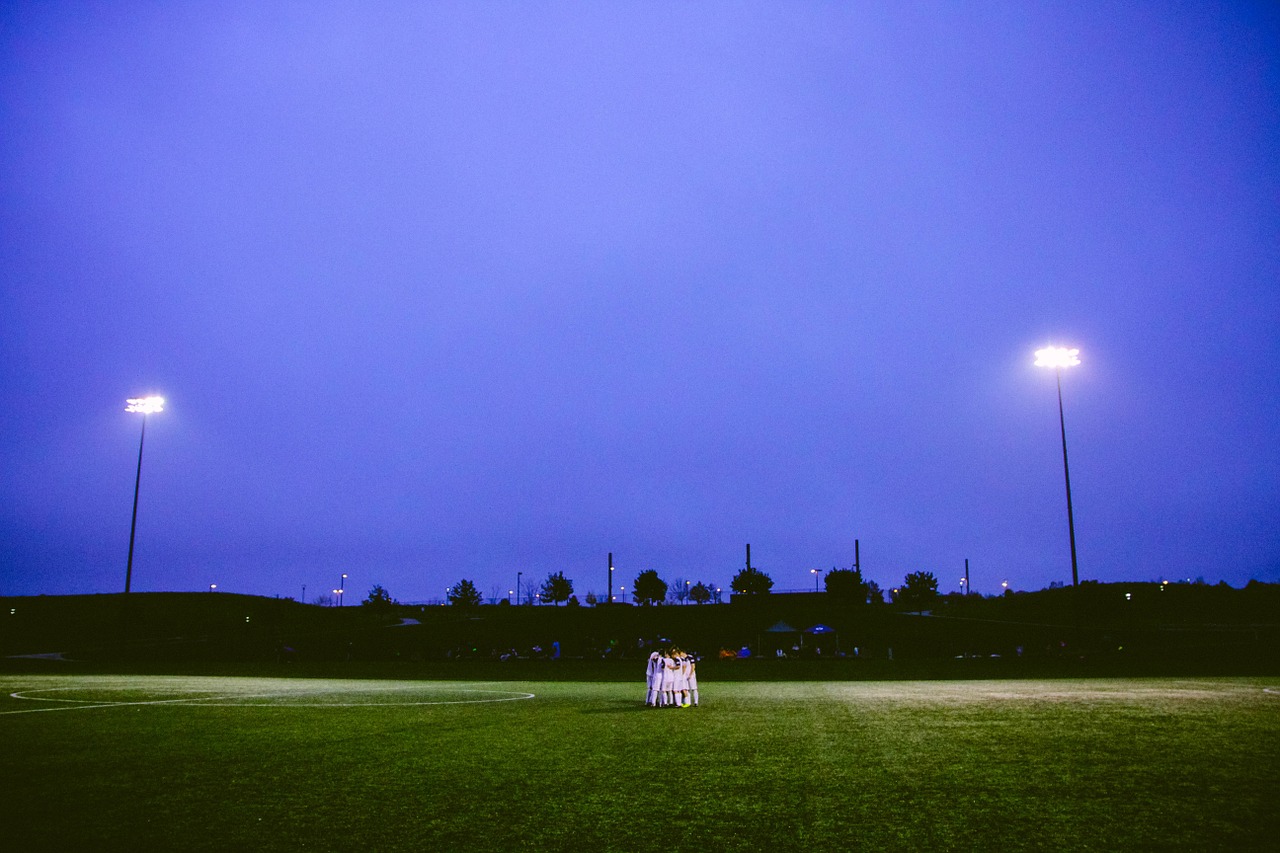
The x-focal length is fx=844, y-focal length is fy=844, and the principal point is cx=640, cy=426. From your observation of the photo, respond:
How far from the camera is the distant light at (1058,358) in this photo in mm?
41344

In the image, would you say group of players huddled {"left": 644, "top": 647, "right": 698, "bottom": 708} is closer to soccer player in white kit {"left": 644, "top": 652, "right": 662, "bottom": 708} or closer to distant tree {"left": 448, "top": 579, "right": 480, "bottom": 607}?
soccer player in white kit {"left": 644, "top": 652, "right": 662, "bottom": 708}

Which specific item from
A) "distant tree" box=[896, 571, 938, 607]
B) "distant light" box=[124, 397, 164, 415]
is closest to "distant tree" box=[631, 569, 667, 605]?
"distant tree" box=[896, 571, 938, 607]

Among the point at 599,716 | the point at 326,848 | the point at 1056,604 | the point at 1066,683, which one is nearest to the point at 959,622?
the point at 1056,604

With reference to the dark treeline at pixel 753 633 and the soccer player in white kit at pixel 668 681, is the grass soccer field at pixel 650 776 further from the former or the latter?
the dark treeline at pixel 753 633

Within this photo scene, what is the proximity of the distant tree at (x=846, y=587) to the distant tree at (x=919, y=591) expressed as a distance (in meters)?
5.50

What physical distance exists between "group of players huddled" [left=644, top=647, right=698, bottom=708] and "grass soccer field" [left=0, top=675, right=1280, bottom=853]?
4.34ft

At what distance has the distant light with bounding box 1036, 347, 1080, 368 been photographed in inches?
1628

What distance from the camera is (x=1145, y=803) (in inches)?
356

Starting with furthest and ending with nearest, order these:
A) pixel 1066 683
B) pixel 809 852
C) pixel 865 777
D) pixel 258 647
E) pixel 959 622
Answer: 1. pixel 959 622
2. pixel 258 647
3. pixel 1066 683
4. pixel 865 777
5. pixel 809 852

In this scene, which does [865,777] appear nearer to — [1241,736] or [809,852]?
[809,852]

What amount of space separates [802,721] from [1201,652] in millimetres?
37900

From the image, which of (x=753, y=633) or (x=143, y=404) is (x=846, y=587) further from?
(x=143, y=404)

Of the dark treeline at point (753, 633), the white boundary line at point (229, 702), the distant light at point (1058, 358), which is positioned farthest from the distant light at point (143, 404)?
the distant light at point (1058, 358)

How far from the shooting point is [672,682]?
2156 cm
